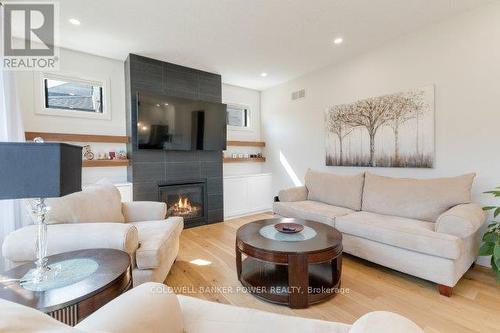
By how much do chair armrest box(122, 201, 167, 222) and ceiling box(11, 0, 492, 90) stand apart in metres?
1.95

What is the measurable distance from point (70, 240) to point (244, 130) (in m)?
3.75

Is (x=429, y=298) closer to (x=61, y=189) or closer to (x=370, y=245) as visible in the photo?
(x=370, y=245)

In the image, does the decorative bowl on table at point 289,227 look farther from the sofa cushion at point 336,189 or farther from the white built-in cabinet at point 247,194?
the white built-in cabinet at point 247,194

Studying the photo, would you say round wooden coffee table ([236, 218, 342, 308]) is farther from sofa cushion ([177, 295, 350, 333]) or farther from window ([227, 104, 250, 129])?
window ([227, 104, 250, 129])

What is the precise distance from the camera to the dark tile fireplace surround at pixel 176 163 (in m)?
3.38

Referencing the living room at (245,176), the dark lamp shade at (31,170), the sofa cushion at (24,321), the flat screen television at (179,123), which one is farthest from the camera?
the flat screen television at (179,123)

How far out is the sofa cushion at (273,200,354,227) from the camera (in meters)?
2.75

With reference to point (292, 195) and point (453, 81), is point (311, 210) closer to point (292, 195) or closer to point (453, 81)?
point (292, 195)

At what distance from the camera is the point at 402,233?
210 centimetres

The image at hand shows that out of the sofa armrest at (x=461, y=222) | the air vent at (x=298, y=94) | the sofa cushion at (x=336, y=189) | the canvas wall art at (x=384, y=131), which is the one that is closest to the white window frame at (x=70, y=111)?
the air vent at (x=298, y=94)

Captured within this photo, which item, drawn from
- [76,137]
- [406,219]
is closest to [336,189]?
[406,219]

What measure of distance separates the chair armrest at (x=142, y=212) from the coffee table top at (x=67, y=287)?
1.09 metres

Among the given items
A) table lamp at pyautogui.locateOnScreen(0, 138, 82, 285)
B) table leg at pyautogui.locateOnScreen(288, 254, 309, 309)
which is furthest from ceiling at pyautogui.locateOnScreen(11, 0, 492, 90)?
table leg at pyautogui.locateOnScreen(288, 254, 309, 309)

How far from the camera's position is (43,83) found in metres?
3.01
